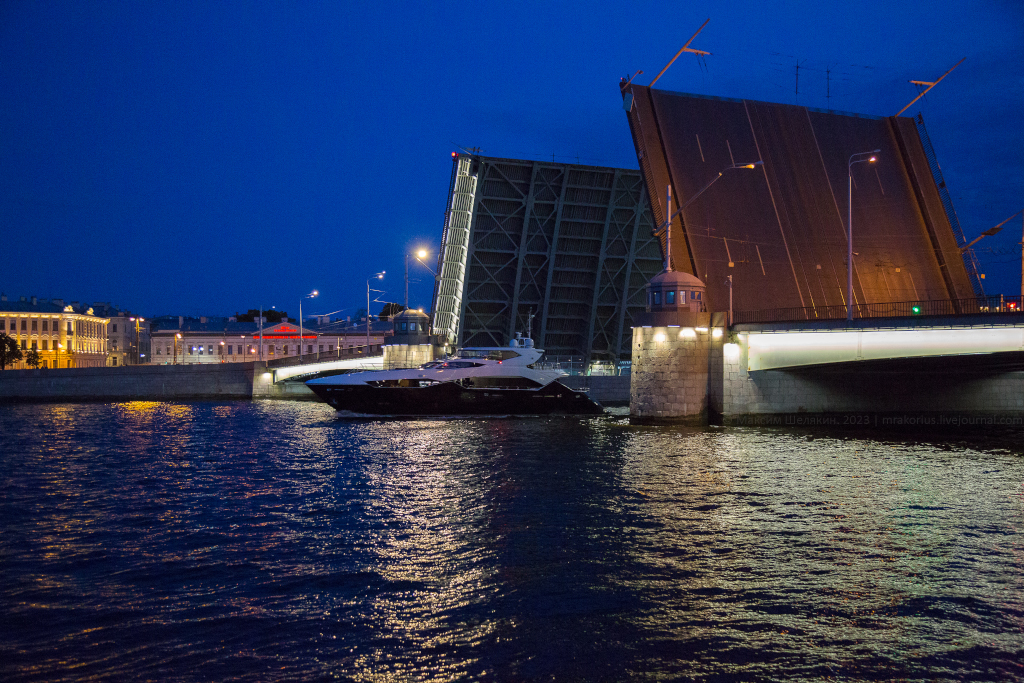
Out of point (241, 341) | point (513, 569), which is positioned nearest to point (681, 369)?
point (513, 569)

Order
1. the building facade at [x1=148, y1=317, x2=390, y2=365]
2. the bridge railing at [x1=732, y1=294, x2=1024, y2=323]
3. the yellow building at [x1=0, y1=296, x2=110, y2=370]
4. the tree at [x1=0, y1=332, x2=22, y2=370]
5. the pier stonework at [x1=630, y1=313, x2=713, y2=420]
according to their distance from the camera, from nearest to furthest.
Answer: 1. the bridge railing at [x1=732, y1=294, x2=1024, y2=323]
2. the pier stonework at [x1=630, y1=313, x2=713, y2=420]
3. the tree at [x1=0, y1=332, x2=22, y2=370]
4. the yellow building at [x1=0, y1=296, x2=110, y2=370]
5. the building facade at [x1=148, y1=317, x2=390, y2=365]

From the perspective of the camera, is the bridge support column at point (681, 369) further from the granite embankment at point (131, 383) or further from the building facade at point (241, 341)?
the building facade at point (241, 341)

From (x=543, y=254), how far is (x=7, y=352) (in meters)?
73.4

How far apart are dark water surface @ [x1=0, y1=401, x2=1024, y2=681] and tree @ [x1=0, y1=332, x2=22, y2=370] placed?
7834cm

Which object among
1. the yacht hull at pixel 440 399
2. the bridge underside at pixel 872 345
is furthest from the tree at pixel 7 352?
the bridge underside at pixel 872 345

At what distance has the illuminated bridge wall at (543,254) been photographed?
51906 mm

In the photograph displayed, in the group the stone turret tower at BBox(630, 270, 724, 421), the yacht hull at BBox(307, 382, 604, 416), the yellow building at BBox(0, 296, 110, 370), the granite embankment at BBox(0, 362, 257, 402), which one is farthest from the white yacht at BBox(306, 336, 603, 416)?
the yellow building at BBox(0, 296, 110, 370)

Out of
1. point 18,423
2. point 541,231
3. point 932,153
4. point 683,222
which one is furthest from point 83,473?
point 932,153

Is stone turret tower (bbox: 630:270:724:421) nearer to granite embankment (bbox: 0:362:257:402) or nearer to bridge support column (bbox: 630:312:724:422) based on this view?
bridge support column (bbox: 630:312:724:422)

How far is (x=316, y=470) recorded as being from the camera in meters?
25.0

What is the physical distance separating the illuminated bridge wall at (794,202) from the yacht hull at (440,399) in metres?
10.9

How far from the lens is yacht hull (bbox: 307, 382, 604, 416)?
4331 cm

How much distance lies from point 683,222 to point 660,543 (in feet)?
95.8

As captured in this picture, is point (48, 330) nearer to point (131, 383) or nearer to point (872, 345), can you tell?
point (131, 383)
